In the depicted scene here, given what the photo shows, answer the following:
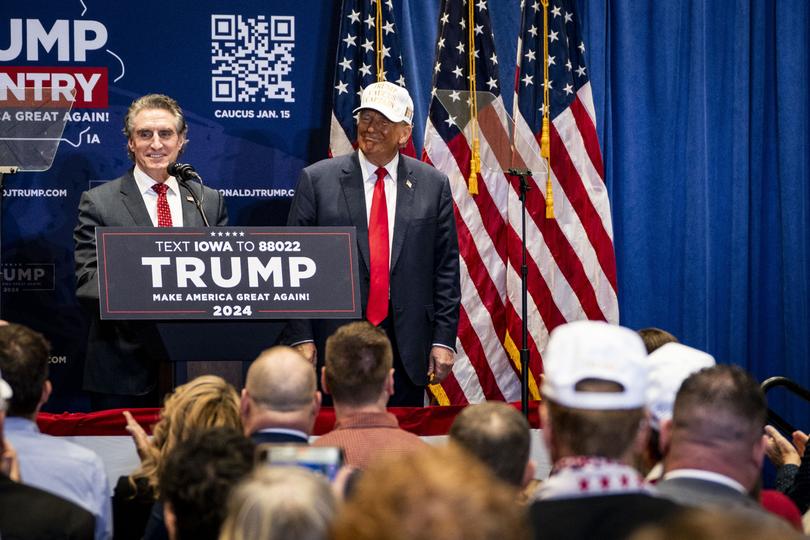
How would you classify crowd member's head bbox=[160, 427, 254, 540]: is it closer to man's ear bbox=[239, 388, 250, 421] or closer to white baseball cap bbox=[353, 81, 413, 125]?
man's ear bbox=[239, 388, 250, 421]

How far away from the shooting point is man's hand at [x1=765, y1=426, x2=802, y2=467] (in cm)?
405

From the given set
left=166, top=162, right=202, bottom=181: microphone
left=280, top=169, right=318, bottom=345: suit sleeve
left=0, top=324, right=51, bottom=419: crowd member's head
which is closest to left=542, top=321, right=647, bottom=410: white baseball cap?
left=0, top=324, right=51, bottom=419: crowd member's head

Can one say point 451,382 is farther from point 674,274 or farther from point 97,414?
point 97,414

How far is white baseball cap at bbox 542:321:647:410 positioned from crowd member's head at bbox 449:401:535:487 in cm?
43

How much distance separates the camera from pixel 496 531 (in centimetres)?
146

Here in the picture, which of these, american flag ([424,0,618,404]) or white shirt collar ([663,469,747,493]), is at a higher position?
american flag ([424,0,618,404])

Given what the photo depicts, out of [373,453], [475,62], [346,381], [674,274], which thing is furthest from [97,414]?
[674,274]

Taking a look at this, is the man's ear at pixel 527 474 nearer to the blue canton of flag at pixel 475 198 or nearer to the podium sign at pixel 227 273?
the podium sign at pixel 227 273

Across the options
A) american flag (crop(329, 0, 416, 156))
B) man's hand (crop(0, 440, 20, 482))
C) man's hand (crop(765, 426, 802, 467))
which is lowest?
man's hand (crop(765, 426, 802, 467))

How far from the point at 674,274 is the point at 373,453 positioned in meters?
4.70

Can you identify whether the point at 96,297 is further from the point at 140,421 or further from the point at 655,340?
the point at 655,340

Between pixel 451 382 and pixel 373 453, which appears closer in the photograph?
pixel 373 453

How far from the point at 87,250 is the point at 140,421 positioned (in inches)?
36.3

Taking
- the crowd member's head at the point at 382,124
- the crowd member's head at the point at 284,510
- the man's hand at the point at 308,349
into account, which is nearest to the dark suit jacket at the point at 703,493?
the crowd member's head at the point at 284,510
